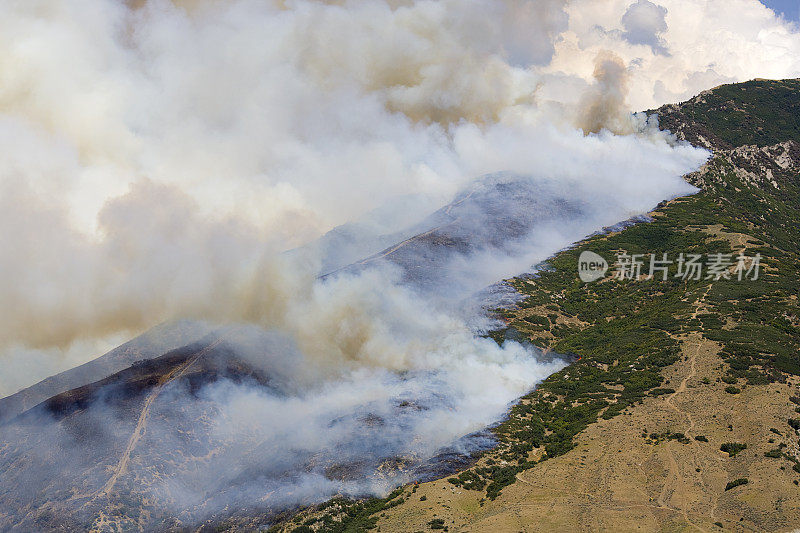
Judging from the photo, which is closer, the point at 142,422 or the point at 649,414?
the point at 649,414

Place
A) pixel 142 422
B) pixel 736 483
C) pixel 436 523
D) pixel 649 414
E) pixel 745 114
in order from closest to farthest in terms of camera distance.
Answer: pixel 736 483 → pixel 436 523 → pixel 649 414 → pixel 142 422 → pixel 745 114

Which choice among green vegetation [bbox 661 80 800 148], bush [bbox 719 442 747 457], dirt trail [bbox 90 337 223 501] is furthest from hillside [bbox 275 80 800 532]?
green vegetation [bbox 661 80 800 148]

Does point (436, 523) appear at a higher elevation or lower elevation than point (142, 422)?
lower

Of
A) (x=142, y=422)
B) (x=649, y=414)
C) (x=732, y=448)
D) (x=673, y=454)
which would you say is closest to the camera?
(x=732, y=448)

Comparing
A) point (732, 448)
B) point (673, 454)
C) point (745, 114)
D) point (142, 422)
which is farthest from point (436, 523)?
point (745, 114)

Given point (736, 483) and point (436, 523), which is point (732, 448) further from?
point (436, 523)

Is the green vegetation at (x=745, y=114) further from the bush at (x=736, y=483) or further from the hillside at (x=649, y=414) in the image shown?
the bush at (x=736, y=483)

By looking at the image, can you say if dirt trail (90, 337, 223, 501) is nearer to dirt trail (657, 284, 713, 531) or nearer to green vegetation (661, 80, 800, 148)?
dirt trail (657, 284, 713, 531)
